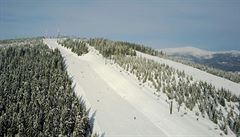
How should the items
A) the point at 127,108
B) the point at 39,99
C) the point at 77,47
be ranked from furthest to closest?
the point at 77,47 → the point at 39,99 → the point at 127,108

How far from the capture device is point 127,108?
121 feet

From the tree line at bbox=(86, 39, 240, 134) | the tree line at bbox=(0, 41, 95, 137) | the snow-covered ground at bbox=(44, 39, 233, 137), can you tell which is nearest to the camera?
the snow-covered ground at bbox=(44, 39, 233, 137)

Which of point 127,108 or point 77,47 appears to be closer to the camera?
point 127,108

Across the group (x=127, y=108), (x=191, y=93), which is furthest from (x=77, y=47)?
(x=191, y=93)

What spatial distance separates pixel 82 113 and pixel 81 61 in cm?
2350

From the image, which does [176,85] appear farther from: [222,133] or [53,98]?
[53,98]

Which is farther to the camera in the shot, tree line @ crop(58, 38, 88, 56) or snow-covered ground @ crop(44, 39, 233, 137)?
tree line @ crop(58, 38, 88, 56)

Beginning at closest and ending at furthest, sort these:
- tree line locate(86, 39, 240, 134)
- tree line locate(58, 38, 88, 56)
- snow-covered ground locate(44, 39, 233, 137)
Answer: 1. snow-covered ground locate(44, 39, 233, 137)
2. tree line locate(86, 39, 240, 134)
3. tree line locate(58, 38, 88, 56)

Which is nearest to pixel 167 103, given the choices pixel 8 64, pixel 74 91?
pixel 74 91

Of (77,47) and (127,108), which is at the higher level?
(77,47)

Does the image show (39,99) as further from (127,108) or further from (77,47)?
(77,47)

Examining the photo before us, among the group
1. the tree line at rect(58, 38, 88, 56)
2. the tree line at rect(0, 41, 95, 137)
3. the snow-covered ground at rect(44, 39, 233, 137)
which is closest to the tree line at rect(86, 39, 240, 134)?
the snow-covered ground at rect(44, 39, 233, 137)

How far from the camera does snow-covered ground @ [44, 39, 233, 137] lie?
3114cm

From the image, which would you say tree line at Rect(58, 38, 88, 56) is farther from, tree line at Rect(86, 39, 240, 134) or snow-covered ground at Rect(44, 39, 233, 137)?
tree line at Rect(86, 39, 240, 134)
